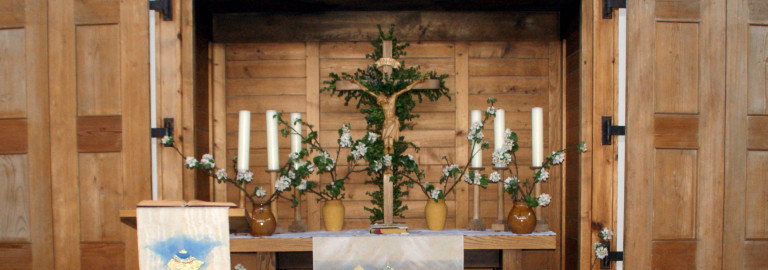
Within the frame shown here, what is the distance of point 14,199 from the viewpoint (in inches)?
92.3

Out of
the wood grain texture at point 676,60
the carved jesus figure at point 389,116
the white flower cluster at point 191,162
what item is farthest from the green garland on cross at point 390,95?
the wood grain texture at point 676,60

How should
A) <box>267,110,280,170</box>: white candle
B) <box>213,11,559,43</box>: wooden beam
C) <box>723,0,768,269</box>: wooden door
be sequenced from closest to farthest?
<box>723,0,768,269</box>: wooden door
<box>267,110,280,170</box>: white candle
<box>213,11,559,43</box>: wooden beam

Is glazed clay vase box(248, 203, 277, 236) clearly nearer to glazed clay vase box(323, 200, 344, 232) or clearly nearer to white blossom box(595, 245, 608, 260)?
glazed clay vase box(323, 200, 344, 232)

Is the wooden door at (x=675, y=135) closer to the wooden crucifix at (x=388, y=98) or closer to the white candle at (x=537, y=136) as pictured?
the white candle at (x=537, y=136)

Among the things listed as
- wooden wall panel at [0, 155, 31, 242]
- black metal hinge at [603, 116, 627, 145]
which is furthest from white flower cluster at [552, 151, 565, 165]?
wooden wall panel at [0, 155, 31, 242]

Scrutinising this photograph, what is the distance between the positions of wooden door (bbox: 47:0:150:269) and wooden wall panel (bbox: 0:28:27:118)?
0.14m

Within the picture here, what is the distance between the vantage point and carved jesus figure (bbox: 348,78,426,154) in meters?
2.44

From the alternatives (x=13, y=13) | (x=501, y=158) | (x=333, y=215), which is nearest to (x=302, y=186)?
(x=333, y=215)

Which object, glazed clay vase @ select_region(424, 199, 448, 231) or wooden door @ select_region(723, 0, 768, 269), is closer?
wooden door @ select_region(723, 0, 768, 269)

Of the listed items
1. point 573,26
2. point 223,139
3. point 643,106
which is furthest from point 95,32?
point 643,106

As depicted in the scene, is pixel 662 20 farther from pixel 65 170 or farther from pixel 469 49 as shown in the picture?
pixel 65 170

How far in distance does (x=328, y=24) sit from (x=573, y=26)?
136cm

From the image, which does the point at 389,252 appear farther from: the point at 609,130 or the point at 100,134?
the point at 100,134

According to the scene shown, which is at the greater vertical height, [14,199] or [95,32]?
[95,32]
